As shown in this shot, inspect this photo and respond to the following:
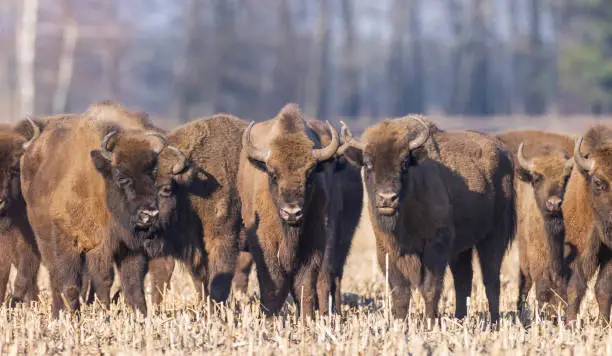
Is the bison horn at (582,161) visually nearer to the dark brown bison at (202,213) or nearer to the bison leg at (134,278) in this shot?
the dark brown bison at (202,213)

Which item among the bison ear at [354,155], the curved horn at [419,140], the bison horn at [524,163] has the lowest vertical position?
the bison horn at [524,163]

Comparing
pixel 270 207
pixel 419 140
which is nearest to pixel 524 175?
pixel 419 140

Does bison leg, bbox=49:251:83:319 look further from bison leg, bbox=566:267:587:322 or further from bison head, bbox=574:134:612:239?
bison head, bbox=574:134:612:239

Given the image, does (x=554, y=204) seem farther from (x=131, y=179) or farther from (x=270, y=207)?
(x=131, y=179)

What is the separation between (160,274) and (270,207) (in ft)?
6.50

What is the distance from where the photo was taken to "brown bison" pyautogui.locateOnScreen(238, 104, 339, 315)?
11.2m

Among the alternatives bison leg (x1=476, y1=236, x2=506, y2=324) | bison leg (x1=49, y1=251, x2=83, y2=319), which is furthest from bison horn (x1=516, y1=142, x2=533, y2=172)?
bison leg (x1=49, y1=251, x2=83, y2=319)

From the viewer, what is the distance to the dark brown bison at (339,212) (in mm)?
12297

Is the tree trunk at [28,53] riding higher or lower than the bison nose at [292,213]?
higher

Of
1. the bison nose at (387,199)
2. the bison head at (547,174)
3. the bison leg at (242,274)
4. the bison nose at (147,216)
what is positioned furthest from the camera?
the bison leg at (242,274)

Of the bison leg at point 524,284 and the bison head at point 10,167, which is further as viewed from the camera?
the bison leg at point 524,284

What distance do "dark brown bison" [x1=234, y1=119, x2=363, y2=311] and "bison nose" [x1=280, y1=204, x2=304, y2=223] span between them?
1.13 metres

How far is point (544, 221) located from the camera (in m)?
12.8

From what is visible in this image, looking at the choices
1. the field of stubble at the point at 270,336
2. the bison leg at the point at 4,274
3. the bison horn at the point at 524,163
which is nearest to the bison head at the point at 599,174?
the field of stubble at the point at 270,336
